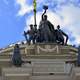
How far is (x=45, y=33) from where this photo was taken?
167 ft

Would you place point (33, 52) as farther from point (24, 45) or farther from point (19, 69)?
point (19, 69)

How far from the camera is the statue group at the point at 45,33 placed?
50.6 meters

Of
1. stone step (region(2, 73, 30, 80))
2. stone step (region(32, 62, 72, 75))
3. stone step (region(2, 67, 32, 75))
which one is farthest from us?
stone step (region(32, 62, 72, 75))

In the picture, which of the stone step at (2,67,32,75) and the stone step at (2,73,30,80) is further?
the stone step at (2,67,32,75)

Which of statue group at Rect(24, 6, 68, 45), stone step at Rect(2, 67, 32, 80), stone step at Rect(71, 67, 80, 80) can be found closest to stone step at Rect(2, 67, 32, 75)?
stone step at Rect(2, 67, 32, 80)

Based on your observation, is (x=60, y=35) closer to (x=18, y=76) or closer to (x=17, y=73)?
(x=17, y=73)

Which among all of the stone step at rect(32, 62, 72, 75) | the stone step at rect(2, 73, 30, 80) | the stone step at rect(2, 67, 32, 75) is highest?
the stone step at rect(32, 62, 72, 75)

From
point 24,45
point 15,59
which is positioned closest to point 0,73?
point 15,59

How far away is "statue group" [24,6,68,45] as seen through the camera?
50.6 meters

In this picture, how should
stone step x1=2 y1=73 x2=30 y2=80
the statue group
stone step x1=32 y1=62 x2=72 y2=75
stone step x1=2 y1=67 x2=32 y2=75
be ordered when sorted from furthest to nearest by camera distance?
the statue group < stone step x1=32 y1=62 x2=72 y2=75 < stone step x1=2 y1=67 x2=32 y2=75 < stone step x1=2 y1=73 x2=30 y2=80

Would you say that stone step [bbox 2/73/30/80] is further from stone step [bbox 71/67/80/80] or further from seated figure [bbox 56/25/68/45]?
seated figure [bbox 56/25/68/45]

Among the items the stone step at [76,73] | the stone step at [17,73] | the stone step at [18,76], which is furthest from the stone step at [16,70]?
the stone step at [76,73]

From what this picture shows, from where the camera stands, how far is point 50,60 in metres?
47.7

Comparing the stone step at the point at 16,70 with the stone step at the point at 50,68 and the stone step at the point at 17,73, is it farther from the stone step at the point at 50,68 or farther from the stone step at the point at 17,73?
the stone step at the point at 50,68
